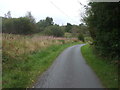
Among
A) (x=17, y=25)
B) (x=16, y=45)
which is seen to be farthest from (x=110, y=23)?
(x=17, y=25)

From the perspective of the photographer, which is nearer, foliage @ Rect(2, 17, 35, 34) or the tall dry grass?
the tall dry grass

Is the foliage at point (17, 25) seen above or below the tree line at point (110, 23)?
above

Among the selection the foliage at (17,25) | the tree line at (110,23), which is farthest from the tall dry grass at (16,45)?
the foliage at (17,25)

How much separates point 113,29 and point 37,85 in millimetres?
4210

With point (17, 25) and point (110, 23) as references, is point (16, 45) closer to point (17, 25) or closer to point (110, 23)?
point (110, 23)

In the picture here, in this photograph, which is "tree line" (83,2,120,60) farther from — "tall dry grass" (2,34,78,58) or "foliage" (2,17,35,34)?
"foliage" (2,17,35,34)

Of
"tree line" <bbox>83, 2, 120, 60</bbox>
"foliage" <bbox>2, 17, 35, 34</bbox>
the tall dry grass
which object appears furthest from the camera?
"foliage" <bbox>2, 17, 35, 34</bbox>

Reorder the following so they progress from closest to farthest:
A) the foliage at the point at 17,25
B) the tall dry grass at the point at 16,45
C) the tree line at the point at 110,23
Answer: the tree line at the point at 110,23 → the tall dry grass at the point at 16,45 → the foliage at the point at 17,25

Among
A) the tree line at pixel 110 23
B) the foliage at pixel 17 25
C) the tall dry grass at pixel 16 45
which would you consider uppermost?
the foliage at pixel 17 25

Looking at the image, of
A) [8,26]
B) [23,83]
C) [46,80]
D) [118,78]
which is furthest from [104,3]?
[8,26]

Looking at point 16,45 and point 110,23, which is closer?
point 110,23

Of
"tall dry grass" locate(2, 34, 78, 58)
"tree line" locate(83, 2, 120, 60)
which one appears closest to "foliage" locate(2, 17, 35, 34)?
"tall dry grass" locate(2, 34, 78, 58)

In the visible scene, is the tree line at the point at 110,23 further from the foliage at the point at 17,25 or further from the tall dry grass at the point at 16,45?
the foliage at the point at 17,25

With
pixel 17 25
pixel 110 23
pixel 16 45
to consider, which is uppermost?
pixel 17 25
